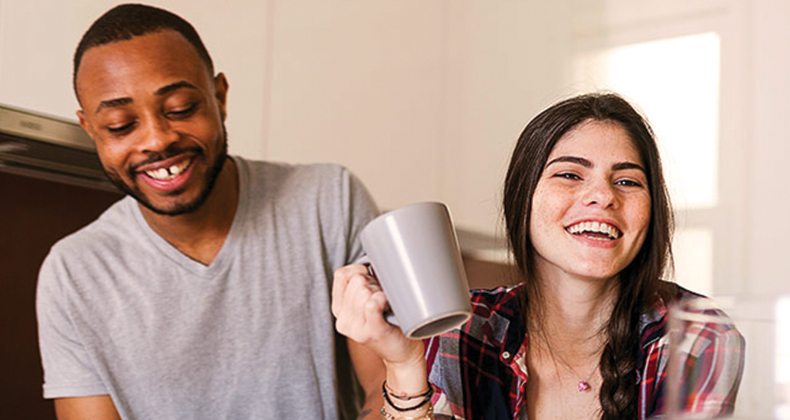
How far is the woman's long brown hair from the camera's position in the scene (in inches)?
44.2

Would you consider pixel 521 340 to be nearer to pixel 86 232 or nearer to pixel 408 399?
pixel 408 399

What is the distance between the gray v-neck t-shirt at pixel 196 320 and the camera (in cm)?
131

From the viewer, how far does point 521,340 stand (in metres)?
1.14

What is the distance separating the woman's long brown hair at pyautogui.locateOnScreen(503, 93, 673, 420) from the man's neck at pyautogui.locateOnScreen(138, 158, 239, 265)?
0.45 metres

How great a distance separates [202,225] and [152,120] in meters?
0.19

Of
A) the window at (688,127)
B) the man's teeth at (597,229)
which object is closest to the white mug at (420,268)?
the man's teeth at (597,229)

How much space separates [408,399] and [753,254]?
1.90 meters

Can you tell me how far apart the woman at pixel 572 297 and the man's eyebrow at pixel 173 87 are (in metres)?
0.48

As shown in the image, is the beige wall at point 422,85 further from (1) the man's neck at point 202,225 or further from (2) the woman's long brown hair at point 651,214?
(2) the woman's long brown hair at point 651,214

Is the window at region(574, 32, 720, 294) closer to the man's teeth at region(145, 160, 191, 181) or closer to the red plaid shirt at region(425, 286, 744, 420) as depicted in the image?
the red plaid shirt at region(425, 286, 744, 420)

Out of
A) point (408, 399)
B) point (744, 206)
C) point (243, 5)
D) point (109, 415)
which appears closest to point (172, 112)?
point (109, 415)

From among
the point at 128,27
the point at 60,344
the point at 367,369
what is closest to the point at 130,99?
the point at 128,27

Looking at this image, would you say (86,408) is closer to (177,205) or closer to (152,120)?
(177,205)

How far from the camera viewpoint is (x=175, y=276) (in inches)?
53.2
